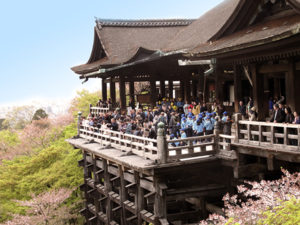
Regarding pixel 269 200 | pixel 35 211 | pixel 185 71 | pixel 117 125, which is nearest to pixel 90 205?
pixel 35 211

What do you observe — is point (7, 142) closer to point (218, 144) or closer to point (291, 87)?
point (218, 144)

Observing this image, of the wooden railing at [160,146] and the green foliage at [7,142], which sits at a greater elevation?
the wooden railing at [160,146]

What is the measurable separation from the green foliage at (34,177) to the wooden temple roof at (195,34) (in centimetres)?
592

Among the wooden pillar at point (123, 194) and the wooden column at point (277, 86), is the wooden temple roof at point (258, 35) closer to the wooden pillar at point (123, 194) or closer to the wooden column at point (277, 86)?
the wooden column at point (277, 86)

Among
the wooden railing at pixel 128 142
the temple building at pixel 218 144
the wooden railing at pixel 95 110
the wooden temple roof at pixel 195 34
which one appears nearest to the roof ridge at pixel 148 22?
the wooden temple roof at pixel 195 34

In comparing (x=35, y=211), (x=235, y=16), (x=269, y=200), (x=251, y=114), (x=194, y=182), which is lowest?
(x=35, y=211)

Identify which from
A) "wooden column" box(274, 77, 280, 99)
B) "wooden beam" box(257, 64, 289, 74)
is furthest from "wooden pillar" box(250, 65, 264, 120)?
"wooden column" box(274, 77, 280, 99)

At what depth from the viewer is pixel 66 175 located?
2641 centimetres

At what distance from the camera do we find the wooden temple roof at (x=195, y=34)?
43.8 ft

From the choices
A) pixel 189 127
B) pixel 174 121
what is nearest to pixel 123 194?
pixel 174 121

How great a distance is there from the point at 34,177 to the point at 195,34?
1310 centimetres

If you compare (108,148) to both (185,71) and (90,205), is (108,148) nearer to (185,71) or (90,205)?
(90,205)

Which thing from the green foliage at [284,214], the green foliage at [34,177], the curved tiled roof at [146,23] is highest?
the curved tiled roof at [146,23]

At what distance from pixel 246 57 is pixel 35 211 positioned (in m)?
15.5
